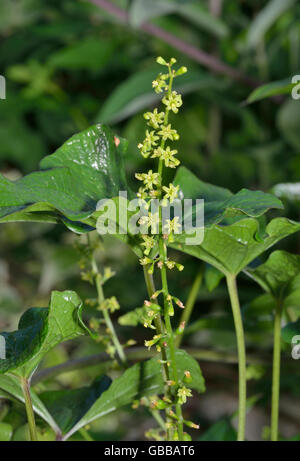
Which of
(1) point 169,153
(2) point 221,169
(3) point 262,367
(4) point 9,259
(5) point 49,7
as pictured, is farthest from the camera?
(4) point 9,259

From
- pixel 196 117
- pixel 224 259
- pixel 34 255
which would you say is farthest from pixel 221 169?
pixel 224 259

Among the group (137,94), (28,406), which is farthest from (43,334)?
(137,94)

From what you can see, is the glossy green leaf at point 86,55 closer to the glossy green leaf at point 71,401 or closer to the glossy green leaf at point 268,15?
the glossy green leaf at point 268,15

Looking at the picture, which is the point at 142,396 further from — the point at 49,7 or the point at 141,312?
the point at 49,7

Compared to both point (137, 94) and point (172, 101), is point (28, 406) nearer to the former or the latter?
point (172, 101)

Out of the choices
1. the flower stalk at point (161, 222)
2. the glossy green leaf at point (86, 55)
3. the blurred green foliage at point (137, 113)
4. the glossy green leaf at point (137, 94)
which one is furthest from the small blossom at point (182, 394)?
the glossy green leaf at point (86, 55)

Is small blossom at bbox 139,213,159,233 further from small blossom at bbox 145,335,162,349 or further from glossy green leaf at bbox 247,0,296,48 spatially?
glossy green leaf at bbox 247,0,296,48
